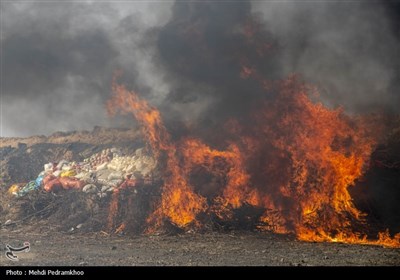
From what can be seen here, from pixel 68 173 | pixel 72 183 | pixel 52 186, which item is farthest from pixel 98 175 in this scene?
pixel 52 186

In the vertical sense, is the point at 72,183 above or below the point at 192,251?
above

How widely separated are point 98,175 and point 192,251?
10466 millimetres

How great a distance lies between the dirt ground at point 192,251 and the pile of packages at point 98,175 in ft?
12.6

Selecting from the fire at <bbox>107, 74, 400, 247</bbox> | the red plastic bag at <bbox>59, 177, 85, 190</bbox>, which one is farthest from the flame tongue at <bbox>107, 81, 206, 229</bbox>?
the red plastic bag at <bbox>59, 177, 85, 190</bbox>

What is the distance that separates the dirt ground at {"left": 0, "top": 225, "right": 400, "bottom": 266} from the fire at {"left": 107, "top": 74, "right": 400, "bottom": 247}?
1.26 m

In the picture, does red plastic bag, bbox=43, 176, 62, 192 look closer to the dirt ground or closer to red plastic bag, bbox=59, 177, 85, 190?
red plastic bag, bbox=59, 177, 85, 190

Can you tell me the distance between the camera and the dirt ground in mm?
10184

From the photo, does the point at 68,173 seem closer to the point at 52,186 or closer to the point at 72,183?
the point at 52,186

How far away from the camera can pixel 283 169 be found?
1558 centimetres
